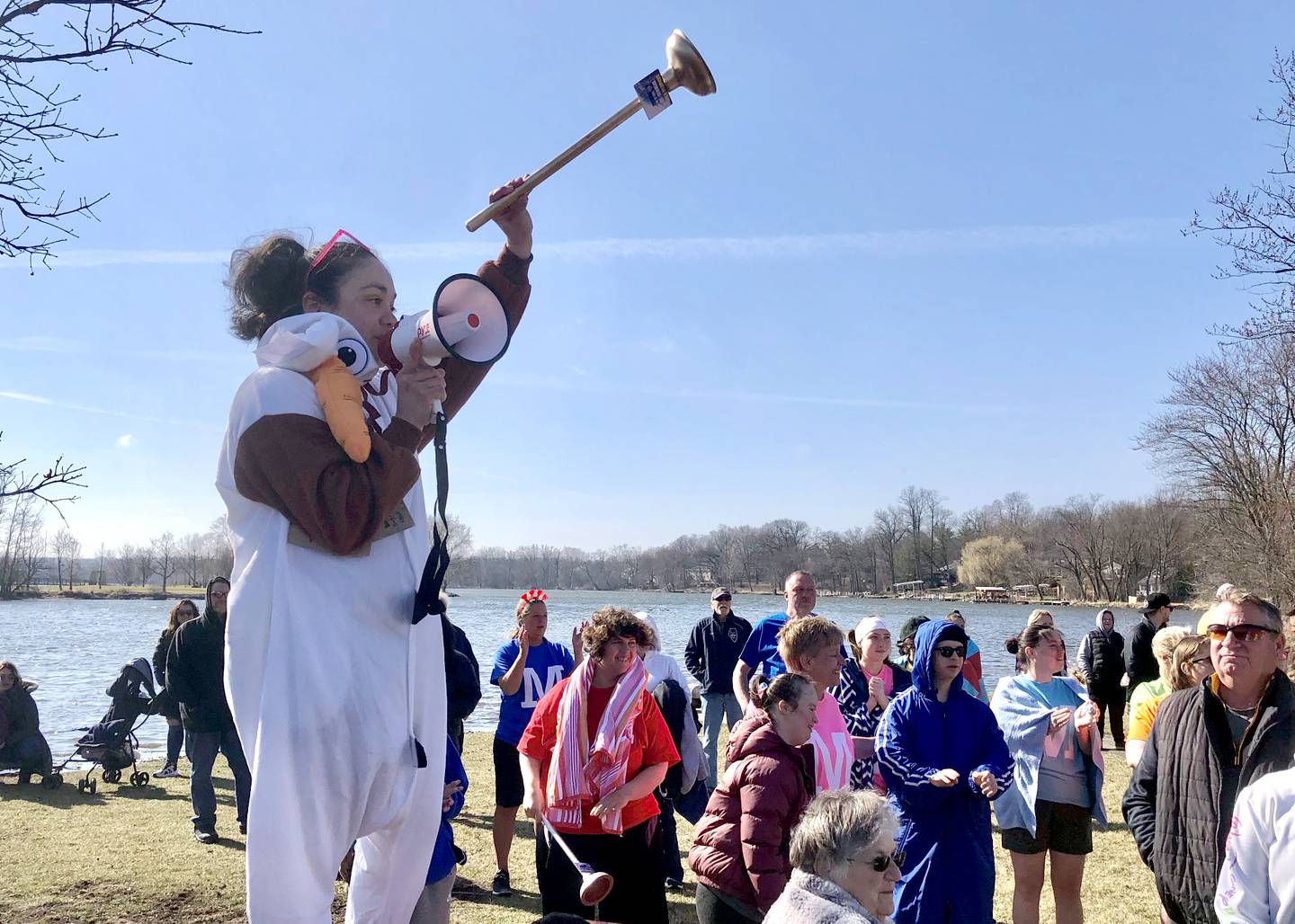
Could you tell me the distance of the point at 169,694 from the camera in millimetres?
8945

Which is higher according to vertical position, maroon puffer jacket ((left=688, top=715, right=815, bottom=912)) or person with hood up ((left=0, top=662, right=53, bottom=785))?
maroon puffer jacket ((left=688, top=715, right=815, bottom=912))

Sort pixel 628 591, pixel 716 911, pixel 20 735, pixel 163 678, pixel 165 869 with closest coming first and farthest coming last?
pixel 716 911 → pixel 165 869 → pixel 163 678 → pixel 20 735 → pixel 628 591

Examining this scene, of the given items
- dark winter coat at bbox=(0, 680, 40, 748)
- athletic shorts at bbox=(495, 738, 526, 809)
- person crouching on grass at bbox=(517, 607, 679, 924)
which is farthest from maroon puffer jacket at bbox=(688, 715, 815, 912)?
dark winter coat at bbox=(0, 680, 40, 748)

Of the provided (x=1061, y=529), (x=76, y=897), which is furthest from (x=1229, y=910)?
(x=1061, y=529)

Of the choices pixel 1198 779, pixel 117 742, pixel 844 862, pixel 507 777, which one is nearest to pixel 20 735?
pixel 117 742

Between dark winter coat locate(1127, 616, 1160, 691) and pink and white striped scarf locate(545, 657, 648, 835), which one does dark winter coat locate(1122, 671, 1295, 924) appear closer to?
pink and white striped scarf locate(545, 657, 648, 835)

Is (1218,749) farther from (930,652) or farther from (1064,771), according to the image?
(1064,771)

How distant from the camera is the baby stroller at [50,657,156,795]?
10.4m

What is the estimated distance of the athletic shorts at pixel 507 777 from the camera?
6.79m

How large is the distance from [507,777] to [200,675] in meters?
3.22

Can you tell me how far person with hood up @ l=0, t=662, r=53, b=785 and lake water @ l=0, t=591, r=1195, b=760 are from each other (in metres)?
2.48

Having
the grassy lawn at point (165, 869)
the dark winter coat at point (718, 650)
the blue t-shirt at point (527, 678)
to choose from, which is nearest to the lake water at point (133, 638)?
the dark winter coat at point (718, 650)

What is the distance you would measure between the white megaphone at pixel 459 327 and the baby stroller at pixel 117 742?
10335mm

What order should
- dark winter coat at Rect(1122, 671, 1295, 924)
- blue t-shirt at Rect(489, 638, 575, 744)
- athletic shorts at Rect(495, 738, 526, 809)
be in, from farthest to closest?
blue t-shirt at Rect(489, 638, 575, 744) < athletic shorts at Rect(495, 738, 526, 809) < dark winter coat at Rect(1122, 671, 1295, 924)
